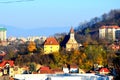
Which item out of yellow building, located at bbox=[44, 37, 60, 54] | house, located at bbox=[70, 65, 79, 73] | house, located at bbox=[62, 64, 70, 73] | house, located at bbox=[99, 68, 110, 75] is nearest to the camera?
house, located at bbox=[99, 68, 110, 75]

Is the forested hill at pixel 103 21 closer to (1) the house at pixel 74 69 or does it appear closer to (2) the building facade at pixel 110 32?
(2) the building facade at pixel 110 32

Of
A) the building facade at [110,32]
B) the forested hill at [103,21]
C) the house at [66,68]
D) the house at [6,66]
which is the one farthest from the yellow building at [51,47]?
the forested hill at [103,21]

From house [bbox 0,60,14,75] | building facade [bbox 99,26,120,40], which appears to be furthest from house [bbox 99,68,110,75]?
building facade [bbox 99,26,120,40]

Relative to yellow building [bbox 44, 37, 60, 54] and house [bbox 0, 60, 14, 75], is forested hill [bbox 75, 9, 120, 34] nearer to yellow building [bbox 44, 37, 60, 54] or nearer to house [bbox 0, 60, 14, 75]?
yellow building [bbox 44, 37, 60, 54]

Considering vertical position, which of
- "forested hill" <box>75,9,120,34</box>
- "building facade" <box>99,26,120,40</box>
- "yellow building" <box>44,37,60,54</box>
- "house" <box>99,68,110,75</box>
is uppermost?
"forested hill" <box>75,9,120,34</box>

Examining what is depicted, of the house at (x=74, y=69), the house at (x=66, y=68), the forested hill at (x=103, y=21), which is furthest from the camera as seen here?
the forested hill at (x=103, y=21)

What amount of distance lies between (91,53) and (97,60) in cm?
58

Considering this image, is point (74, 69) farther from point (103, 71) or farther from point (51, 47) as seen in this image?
point (51, 47)

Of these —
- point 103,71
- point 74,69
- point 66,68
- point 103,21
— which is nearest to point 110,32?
point 103,21

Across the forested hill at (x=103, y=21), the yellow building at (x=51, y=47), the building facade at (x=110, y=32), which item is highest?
the forested hill at (x=103, y=21)

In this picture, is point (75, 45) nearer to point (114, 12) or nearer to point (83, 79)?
point (83, 79)

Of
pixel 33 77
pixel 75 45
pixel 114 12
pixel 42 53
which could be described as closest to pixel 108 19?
pixel 114 12

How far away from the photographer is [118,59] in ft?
17.0

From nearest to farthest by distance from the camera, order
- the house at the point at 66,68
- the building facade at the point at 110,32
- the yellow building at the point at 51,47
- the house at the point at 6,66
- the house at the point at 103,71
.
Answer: the house at the point at 103,71
the house at the point at 66,68
the house at the point at 6,66
the yellow building at the point at 51,47
the building facade at the point at 110,32
